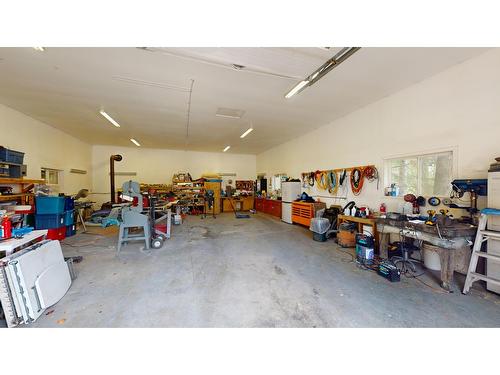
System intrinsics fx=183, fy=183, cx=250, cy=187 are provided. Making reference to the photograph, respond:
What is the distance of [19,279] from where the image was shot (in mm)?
1804

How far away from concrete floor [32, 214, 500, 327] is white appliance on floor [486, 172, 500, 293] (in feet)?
0.82

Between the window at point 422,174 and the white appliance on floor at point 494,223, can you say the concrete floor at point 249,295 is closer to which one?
the white appliance on floor at point 494,223

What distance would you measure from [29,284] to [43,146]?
17.0 ft

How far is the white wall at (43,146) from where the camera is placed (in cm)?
414

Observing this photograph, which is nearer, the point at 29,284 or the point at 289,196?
the point at 29,284

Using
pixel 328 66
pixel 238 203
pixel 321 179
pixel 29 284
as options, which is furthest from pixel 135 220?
pixel 238 203

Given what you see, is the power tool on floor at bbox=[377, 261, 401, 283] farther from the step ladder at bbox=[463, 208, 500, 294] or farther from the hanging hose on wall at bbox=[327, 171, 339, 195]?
the hanging hose on wall at bbox=[327, 171, 339, 195]

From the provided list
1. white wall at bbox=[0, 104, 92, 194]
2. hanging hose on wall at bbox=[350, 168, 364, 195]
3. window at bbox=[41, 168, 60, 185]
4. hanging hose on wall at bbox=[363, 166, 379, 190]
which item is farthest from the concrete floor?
window at bbox=[41, 168, 60, 185]

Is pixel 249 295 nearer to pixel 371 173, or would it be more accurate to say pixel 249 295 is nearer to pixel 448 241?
pixel 448 241

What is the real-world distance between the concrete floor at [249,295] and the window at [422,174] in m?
1.47

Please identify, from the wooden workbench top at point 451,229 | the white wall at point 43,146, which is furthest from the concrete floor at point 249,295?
the white wall at point 43,146

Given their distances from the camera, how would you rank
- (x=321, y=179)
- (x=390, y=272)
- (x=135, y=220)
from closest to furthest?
(x=390, y=272), (x=135, y=220), (x=321, y=179)

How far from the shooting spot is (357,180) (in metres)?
4.44
